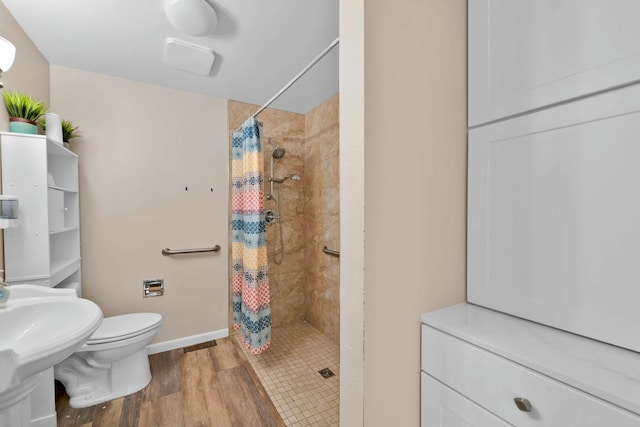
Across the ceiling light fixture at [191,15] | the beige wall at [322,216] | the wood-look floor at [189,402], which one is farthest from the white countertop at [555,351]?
the ceiling light fixture at [191,15]

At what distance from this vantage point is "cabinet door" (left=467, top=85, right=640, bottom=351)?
652 millimetres

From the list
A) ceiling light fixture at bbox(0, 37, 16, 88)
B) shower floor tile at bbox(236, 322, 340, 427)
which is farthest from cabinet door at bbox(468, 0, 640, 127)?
ceiling light fixture at bbox(0, 37, 16, 88)

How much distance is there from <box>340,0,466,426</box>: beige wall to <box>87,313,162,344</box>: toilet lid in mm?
1566

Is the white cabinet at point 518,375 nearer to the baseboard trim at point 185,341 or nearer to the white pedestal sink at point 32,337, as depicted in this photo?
the white pedestal sink at point 32,337

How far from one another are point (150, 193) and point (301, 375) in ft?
6.22

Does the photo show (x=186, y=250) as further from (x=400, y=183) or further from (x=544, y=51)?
(x=544, y=51)

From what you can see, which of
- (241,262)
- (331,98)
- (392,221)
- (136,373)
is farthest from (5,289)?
(331,98)

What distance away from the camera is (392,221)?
79cm

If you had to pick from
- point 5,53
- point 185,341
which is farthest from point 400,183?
point 185,341

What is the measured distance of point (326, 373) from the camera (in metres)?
1.92

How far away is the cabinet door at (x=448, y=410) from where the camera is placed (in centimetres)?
70

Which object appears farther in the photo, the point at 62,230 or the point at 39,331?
the point at 62,230

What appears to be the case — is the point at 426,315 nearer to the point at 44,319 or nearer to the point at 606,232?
the point at 606,232

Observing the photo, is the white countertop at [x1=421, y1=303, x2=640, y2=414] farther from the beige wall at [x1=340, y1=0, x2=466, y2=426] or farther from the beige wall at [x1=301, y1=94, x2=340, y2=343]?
the beige wall at [x1=301, y1=94, x2=340, y2=343]
